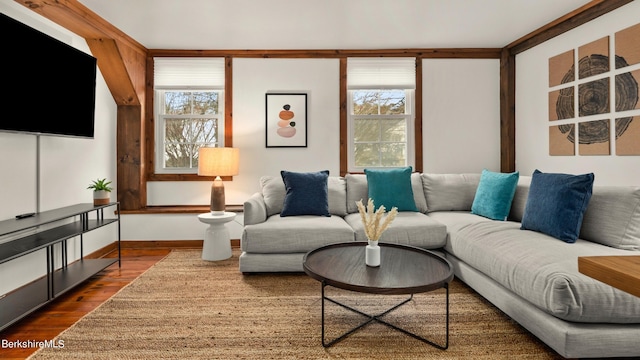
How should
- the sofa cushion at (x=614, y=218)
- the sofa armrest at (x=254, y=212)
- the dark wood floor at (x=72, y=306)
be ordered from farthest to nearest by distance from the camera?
the sofa armrest at (x=254, y=212), the sofa cushion at (x=614, y=218), the dark wood floor at (x=72, y=306)

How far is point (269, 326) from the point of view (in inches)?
81.7

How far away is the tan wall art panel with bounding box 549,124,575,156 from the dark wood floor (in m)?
4.27

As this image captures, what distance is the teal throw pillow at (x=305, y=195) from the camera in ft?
10.9

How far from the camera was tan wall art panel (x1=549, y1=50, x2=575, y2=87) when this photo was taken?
10.8 ft

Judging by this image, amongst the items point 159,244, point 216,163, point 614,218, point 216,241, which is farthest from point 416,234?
point 159,244

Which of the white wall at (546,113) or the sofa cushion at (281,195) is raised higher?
the white wall at (546,113)

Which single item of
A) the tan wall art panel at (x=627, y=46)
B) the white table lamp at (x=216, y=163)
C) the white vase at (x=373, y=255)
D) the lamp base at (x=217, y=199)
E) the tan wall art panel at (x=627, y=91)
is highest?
the tan wall art panel at (x=627, y=46)

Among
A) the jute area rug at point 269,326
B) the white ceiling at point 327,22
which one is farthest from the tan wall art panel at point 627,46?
the jute area rug at point 269,326

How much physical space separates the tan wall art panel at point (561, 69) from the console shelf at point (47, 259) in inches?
179

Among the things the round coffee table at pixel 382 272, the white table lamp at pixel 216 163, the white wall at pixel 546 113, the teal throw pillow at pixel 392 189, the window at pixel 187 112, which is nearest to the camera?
the round coffee table at pixel 382 272

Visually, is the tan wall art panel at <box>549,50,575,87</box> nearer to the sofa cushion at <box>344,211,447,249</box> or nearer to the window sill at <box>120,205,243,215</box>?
the sofa cushion at <box>344,211,447,249</box>

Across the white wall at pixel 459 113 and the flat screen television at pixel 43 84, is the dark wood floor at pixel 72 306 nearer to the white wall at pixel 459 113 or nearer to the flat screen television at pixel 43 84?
the flat screen television at pixel 43 84

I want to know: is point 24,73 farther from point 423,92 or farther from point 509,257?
point 423,92

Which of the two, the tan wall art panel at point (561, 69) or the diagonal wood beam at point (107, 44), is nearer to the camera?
the diagonal wood beam at point (107, 44)
